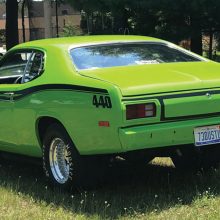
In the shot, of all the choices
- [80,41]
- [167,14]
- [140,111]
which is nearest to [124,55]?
[80,41]

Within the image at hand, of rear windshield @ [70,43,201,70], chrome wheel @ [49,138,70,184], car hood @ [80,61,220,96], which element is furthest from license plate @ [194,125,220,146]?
chrome wheel @ [49,138,70,184]

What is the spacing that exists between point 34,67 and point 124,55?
1.00m

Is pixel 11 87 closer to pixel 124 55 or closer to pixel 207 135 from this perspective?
pixel 124 55

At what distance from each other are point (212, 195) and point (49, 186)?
1.66m

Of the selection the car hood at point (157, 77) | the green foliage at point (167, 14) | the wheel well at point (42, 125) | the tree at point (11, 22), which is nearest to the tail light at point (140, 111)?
the car hood at point (157, 77)

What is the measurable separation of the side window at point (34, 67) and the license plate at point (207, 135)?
1.83m

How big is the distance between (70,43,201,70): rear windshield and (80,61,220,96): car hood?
0.69 feet

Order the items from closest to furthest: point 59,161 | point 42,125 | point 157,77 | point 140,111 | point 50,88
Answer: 1. point 140,111
2. point 157,77
3. point 50,88
4. point 59,161
5. point 42,125

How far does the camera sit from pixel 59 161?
18.8 feet

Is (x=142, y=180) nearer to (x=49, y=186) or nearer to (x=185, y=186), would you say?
(x=185, y=186)

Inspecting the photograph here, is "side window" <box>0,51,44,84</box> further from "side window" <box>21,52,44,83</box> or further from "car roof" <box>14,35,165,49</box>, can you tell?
"car roof" <box>14,35,165,49</box>

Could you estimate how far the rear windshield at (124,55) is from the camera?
5762 millimetres

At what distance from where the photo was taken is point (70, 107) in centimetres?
532

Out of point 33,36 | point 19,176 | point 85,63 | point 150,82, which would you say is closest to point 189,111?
point 150,82
